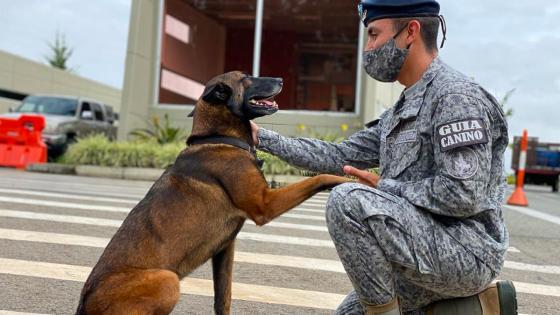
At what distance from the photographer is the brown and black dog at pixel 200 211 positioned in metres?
2.67

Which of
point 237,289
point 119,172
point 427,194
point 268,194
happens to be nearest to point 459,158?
point 427,194

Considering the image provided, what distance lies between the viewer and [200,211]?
2936 millimetres

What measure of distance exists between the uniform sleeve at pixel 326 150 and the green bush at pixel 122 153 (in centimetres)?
1075

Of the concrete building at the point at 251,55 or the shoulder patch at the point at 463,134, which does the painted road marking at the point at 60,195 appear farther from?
the concrete building at the point at 251,55

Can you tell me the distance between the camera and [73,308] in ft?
12.0

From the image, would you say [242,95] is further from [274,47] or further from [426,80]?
[274,47]

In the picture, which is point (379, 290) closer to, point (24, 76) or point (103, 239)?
point (103, 239)

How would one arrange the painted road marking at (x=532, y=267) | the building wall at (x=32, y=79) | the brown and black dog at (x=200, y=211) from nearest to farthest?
the brown and black dog at (x=200, y=211), the painted road marking at (x=532, y=267), the building wall at (x=32, y=79)

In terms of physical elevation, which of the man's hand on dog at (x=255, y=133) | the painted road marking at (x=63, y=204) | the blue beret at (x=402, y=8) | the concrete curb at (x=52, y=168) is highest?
the blue beret at (x=402, y=8)

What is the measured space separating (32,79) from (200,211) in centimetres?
4271

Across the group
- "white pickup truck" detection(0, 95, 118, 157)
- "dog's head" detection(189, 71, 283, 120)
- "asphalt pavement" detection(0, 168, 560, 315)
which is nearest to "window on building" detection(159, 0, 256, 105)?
"white pickup truck" detection(0, 95, 118, 157)

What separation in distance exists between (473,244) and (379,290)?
44 cm

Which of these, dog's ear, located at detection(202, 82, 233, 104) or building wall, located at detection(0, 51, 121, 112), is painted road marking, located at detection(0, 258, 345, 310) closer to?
dog's ear, located at detection(202, 82, 233, 104)

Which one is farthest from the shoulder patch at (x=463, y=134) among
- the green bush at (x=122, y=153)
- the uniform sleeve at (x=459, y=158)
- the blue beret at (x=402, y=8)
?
the green bush at (x=122, y=153)
